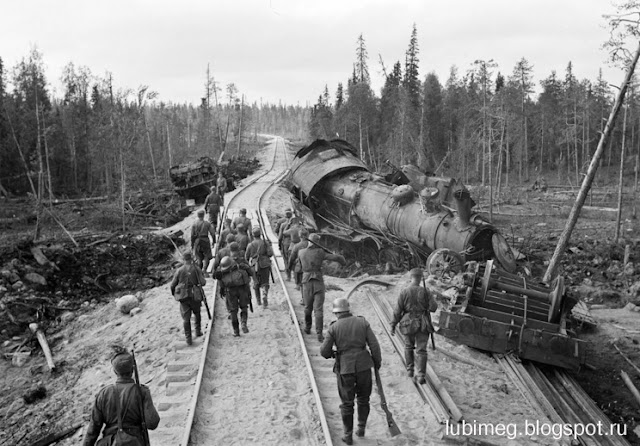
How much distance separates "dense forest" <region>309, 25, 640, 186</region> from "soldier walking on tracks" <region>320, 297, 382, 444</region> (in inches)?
1270

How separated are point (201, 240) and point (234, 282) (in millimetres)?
4420

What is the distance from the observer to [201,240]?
514 inches

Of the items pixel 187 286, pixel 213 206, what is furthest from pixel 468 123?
pixel 187 286

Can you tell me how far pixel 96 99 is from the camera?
2057 inches

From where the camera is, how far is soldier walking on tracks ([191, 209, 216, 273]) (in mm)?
12820

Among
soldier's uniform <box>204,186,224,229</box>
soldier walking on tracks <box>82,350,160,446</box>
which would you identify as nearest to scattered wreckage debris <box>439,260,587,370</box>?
soldier walking on tracks <box>82,350,160,446</box>

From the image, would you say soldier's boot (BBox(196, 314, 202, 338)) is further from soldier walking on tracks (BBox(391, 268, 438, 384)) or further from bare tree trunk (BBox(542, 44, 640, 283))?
bare tree trunk (BBox(542, 44, 640, 283))

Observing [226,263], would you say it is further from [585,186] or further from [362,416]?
[585,186]

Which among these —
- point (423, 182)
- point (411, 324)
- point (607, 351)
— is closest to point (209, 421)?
point (411, 324)

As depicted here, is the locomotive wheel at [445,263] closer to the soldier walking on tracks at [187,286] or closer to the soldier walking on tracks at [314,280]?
the soldier walking on tracks at [314,280]

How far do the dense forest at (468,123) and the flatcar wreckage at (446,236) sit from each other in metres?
18.7

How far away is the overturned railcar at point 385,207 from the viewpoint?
12.9 meters

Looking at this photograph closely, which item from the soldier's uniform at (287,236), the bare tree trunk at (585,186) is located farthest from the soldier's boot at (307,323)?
the bare tree trunk at (585,186)

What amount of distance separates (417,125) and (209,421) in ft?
Answer: 139
